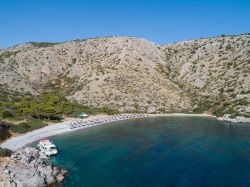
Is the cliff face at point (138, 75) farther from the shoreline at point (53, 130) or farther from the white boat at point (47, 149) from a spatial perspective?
the white boat at point (47, 149)

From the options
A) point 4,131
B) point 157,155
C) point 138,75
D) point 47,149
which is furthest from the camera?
point 138,75

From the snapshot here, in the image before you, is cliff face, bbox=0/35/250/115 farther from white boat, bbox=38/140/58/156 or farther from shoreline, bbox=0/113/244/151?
white boat, bbox=38/140/58/156

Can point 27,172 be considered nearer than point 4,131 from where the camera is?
Yes

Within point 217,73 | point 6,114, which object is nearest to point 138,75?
point 217,73

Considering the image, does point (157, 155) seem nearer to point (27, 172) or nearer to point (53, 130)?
point (27, 172)

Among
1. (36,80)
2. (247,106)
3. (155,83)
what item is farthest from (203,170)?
(36,80)

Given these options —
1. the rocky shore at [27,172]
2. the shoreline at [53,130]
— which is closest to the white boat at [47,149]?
the shoreline at [53,130]

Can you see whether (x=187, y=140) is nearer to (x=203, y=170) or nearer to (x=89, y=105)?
(x=203, y=170)

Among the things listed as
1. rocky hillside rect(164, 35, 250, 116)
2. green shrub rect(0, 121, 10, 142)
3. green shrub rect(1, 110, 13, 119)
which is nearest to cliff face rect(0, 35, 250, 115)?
rocky hillside rect(164, 35, 250, 116)
